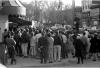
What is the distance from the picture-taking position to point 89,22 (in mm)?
68625

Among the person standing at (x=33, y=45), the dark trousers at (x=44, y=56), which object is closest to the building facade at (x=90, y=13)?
the person standing at (x=33, y=45)

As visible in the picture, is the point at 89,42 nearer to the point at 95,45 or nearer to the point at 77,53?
the point at 95,45

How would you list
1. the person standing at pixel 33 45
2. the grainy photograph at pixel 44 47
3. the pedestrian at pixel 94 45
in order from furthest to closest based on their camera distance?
the person standing at pixel 33 45, the pedestrian at pixel 94 45, the grainy photograph at pixel 44 47

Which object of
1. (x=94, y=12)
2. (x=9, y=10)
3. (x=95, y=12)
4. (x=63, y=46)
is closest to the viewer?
(x=63, y=46)

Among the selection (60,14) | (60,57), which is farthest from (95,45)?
(60,14)

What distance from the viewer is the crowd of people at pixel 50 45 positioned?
15.1 meters

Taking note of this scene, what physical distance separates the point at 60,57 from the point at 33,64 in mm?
2881

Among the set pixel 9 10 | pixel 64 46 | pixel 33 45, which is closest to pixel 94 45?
pixel 64 46

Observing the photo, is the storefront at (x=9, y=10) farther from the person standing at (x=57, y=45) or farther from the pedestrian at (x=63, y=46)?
the person standing at (x=57, y=45)

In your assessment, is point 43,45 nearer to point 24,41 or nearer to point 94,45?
point 24,41

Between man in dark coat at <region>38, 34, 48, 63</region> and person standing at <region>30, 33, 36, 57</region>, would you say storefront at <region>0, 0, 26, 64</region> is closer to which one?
person standing at <region>30, 33, 36, 57</region>

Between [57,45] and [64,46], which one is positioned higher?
[57,45]

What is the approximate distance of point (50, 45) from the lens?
1538 cm

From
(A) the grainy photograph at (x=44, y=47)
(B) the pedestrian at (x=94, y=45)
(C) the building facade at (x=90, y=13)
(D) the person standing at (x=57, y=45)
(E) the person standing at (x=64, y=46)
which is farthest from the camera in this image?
(C) the building facade at (x=90, y=13)
